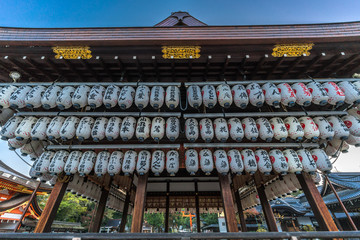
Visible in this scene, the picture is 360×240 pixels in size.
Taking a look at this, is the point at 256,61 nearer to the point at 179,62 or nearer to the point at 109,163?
the point at 179,62

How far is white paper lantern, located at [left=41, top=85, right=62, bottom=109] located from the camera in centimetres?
479

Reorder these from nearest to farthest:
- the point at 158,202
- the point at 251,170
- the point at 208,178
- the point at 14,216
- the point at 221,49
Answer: the point at 251,170
the point at 221,49
the point at 208,178
the point at 158,202
the point at 14,216

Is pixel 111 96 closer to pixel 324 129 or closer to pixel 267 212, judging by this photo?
pixel 324 129

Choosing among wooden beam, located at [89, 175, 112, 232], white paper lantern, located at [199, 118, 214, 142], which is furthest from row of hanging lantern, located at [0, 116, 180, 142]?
wooden beam, located at [89, 175, 112, 232]

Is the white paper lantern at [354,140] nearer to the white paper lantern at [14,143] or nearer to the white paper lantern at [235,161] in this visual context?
the white paper lantern at [235,161]

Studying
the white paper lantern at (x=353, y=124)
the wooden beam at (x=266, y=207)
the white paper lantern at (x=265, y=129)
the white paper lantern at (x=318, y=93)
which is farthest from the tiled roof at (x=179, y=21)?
the wooden beam at (x=266, y=207)

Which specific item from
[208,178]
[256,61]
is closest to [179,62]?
[256,61]

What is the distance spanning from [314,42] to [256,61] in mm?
1611

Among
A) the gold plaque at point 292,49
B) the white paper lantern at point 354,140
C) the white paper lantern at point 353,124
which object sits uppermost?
the gold plaque at point 292,49

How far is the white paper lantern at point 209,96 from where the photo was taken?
4766mm

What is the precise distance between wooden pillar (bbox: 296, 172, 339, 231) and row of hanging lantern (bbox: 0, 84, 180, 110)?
4.65 m

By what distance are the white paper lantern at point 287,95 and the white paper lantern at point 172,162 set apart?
137 inches

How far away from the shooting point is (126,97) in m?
4.82

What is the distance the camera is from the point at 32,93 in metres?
4.93
